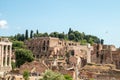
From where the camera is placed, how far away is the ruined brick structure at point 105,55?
53.4 metres

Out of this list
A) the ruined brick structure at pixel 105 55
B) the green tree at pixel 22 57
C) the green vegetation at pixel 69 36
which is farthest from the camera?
the green vegetation at pixel 69 36

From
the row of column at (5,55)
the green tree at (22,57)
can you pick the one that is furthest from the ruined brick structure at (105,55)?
the row of column at (5,55)

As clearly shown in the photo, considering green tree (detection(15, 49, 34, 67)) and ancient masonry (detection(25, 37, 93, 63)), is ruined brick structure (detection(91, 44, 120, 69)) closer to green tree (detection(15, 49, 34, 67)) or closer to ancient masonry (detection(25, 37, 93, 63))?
ancient masonry (detection(25, 37, 93, 63))

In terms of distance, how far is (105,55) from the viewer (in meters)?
55.8

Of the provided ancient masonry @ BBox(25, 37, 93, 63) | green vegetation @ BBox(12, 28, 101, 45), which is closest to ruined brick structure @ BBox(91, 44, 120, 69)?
ancient masonry @ BBox(25, 37, 93, 63)

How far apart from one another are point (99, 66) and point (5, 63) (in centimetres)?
1256

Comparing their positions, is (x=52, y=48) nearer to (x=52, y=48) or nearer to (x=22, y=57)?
(x=52, y=48)

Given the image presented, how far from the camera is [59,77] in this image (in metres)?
36.4

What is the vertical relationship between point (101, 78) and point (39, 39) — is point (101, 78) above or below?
below

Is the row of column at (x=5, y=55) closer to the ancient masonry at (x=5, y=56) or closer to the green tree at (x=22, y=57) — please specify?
the ancient masonry at (x=5, y=56)

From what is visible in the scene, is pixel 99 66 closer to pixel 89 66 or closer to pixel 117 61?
pixel 89 66

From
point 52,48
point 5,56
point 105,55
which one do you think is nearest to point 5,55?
point 5,56

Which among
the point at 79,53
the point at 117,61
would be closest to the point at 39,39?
the point at 79,53

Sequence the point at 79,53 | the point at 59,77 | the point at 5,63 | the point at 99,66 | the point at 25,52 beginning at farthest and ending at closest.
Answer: the point at 79,53 → the point at 25,52 → the point at 5,63 → the point at 99,66 → the point at 59,77
